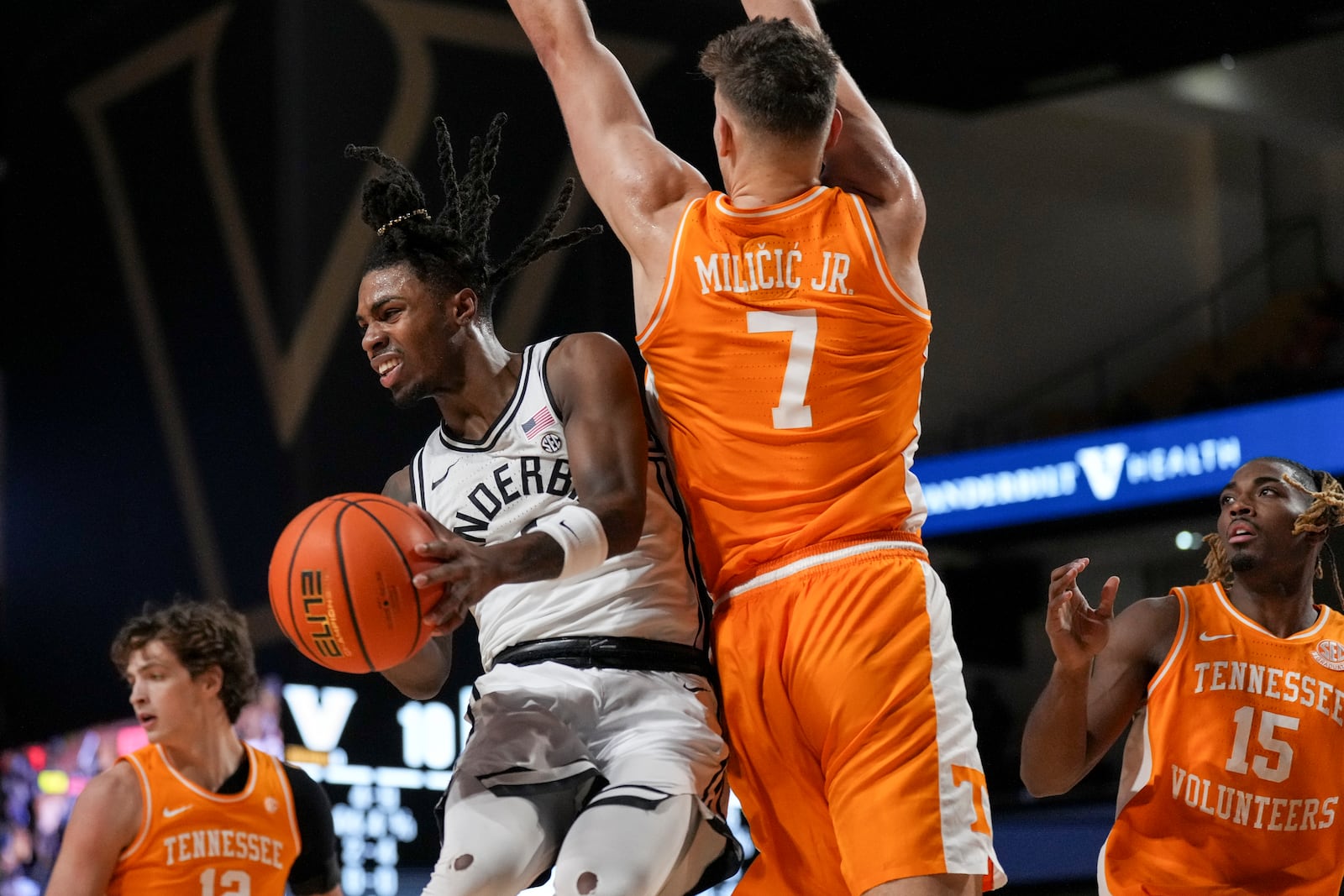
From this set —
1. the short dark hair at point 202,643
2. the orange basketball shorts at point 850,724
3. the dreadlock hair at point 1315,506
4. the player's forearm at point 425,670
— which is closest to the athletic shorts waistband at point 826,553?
the orange basketball shorts at point 850,724

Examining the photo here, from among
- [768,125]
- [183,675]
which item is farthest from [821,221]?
[183,675]

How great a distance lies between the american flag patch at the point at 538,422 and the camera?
2.91 meters

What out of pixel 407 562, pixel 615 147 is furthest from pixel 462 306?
pixel 407 562

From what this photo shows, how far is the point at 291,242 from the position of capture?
Result: 838 centimetres

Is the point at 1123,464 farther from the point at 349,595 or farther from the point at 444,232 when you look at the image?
the point at 349,595

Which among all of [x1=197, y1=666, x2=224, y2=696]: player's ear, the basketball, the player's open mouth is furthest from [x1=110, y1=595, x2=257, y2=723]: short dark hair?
the basketball

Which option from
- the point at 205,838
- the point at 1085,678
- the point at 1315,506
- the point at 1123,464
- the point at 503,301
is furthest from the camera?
the point at 1123,464

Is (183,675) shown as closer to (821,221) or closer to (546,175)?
(821,221)

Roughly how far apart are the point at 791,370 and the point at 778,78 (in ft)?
1.63

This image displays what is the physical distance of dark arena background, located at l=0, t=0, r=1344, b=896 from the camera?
841 centimetres

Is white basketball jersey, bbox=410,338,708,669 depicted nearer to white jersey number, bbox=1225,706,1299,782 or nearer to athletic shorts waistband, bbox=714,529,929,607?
athletic shorts waistband, bbox=714,529,929,607

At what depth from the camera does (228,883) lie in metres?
4.41

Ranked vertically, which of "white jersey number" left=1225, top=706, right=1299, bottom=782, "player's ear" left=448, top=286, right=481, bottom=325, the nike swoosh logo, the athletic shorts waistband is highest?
"player's ear" left=448, top=286, right=481, bottom=325

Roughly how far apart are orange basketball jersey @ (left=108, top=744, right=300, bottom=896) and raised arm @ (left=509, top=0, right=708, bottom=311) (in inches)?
89.5
